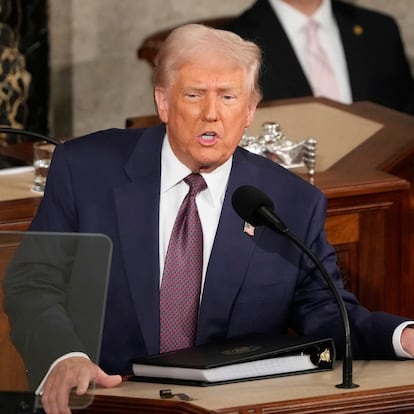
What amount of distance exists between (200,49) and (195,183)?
1.03 feet

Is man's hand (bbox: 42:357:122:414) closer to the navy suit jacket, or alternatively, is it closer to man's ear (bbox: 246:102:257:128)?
the navy suit jacket

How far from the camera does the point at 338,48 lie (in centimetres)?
595

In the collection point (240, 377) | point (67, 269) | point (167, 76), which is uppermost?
point (167, 76)

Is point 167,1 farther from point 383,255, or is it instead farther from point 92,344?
point 92,344

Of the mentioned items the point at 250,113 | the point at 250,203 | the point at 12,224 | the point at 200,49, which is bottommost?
the point at 12,224

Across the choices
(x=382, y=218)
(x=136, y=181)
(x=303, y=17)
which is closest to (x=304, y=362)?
(x=136, y=181)

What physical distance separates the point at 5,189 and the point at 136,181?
2.53 ft

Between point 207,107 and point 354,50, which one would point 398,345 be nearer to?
point 207,107

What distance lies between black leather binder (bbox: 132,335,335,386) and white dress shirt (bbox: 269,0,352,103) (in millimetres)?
3017

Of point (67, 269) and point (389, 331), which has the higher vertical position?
point (67, 269)

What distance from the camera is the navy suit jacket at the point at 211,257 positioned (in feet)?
10.4

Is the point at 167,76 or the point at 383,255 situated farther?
the point at 383,255

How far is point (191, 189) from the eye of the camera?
321cm

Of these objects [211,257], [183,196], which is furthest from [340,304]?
[183,196]
